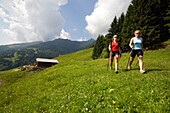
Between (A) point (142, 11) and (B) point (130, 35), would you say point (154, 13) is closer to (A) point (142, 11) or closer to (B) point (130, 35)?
(A) point (142, 11)

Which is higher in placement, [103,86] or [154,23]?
[154,23]

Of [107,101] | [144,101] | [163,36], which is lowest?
[107,101]

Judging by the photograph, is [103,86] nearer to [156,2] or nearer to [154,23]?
[154,23]

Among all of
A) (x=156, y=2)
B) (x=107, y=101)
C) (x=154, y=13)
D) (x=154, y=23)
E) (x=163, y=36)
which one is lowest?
(x=107, y=101)

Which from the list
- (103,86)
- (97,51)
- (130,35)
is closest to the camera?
(103,86)

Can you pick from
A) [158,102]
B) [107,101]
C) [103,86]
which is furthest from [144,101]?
[103,86]

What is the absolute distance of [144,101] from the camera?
3.57 meters

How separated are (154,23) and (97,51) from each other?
37.6 m

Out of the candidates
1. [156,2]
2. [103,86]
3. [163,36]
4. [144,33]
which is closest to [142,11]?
[156,2]

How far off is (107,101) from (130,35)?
36.6m

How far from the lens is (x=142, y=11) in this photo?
27.6 m

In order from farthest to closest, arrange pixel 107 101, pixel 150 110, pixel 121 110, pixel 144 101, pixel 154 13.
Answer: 1. pixel 154 13
2. pixel 107 101
3. pixel 144 101
4. pixel 121 110
5. pixel 150 110

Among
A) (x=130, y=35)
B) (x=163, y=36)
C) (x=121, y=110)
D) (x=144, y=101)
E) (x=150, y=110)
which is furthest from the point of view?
(x=130, y=35)

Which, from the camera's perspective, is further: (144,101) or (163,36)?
(163,36)
